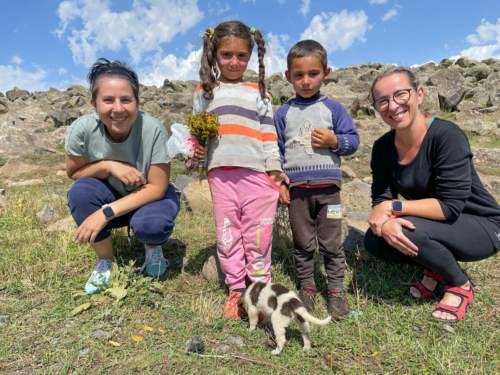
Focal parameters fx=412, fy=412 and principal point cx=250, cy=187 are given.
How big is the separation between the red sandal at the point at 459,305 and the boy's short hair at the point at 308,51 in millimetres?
2067

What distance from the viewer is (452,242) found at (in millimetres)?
3180

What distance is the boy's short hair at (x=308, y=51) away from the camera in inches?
131

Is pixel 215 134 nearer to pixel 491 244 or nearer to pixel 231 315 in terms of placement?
pixel 231 315

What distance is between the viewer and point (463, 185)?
121 inches

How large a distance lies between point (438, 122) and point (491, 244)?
1056mm

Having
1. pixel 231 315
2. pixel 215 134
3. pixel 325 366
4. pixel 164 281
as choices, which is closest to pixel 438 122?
pixel 215 134

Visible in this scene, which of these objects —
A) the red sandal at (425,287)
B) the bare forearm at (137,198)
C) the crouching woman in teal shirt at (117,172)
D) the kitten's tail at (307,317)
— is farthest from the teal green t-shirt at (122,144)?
the red sandal at (425,287)

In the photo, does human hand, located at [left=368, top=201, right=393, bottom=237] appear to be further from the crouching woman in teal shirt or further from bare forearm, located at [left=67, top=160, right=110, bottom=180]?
bare forearm, located at [left=67, top=160, right=110, bottom=180]

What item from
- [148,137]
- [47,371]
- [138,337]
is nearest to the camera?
[47,371]

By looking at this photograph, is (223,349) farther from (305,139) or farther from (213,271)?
(305,139)

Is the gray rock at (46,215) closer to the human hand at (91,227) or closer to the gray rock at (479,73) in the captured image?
the human hand at (91,227)

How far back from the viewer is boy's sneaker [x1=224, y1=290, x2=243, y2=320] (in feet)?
10.6

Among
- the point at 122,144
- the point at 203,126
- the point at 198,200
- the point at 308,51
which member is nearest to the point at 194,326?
the point at 203,126

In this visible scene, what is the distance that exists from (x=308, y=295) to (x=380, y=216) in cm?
88
